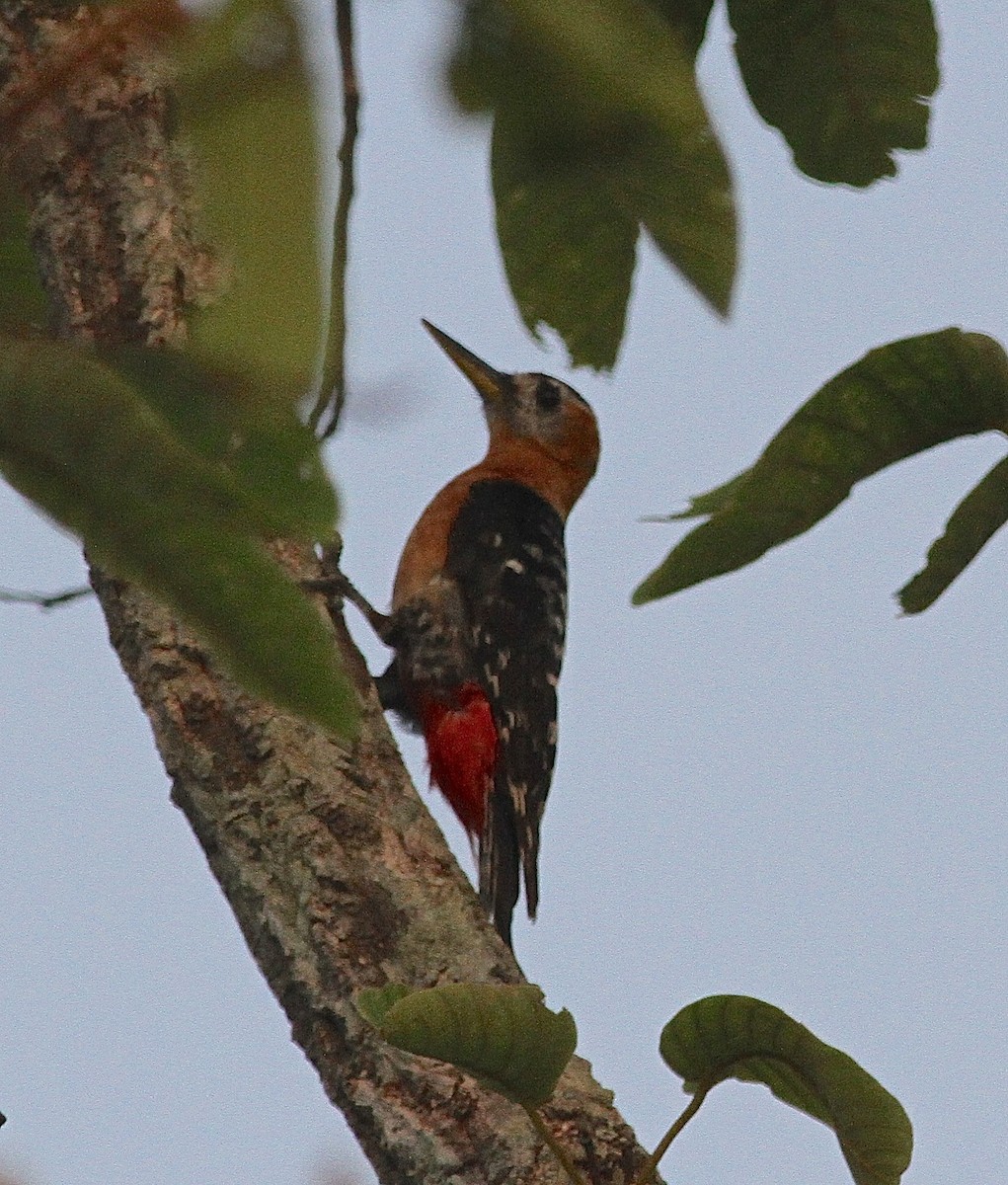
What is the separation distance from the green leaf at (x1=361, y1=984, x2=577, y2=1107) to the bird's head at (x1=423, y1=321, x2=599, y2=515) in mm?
5068

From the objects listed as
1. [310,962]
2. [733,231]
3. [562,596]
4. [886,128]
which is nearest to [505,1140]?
[310,962]

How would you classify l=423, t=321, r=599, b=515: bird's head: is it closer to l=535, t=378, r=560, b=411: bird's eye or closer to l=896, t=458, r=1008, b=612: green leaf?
l=535, t=378, r=560, b=411: bird's eye

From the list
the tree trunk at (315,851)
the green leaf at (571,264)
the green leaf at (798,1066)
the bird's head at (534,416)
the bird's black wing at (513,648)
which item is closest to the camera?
Answer: the green leaf at (571,264)

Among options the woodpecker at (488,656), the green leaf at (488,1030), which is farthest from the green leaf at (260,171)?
the woodpecker at (488,656)

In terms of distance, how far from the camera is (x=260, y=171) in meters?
0.69

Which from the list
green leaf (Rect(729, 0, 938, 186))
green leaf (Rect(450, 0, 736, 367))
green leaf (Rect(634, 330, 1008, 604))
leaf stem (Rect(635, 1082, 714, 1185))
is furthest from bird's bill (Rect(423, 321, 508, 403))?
green leaf (Rect(450, 0, 736, 367))

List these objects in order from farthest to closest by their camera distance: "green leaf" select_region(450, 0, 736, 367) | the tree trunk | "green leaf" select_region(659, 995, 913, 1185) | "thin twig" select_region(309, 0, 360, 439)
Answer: the tree trunk, "green leaf" select_region(659, 995, 913, 1185), "thin twig" select_region(309, 0, 360, 439), "green leaf" select_region(450, 0, 736, 367)

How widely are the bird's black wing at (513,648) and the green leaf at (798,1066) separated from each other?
284 centimetres

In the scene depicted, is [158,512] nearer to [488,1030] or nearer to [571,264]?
[571,264]

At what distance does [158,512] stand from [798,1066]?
61.5 inches

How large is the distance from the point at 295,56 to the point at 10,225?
0.75ft

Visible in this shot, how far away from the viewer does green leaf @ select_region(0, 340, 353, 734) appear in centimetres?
63

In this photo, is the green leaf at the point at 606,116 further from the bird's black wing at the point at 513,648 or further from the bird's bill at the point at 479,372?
the bird's bill at the point at 479,372

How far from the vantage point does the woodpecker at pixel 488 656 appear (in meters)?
5.10
